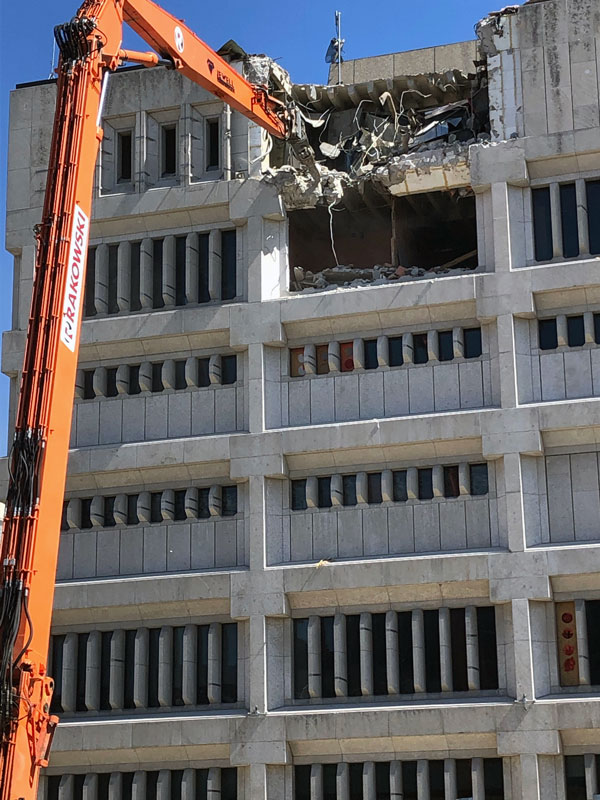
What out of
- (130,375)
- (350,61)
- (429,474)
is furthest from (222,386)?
(350,61)

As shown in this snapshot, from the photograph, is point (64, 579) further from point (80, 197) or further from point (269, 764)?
point (80, 197)

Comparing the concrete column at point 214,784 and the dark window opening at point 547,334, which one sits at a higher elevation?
the dark window opening at point 547,334

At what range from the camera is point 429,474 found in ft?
117

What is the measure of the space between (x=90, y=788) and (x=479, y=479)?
40.4 feet

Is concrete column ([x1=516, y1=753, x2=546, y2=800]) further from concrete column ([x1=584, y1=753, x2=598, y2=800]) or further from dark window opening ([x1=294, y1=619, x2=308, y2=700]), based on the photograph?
dark window opening ([x1=294, y1=619, x2=308, y2=700])

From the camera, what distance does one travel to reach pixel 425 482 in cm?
3550

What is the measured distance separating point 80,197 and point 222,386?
10.4 meters

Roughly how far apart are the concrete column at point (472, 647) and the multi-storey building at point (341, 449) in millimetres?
67

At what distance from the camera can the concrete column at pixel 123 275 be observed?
38906 mm

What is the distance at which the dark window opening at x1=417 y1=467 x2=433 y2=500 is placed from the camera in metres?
35.3

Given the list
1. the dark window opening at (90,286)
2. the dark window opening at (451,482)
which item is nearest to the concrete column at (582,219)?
the dark window opening at (451,482)

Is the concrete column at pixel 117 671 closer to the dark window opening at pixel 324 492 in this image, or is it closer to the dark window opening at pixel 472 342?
the dark window opening at pixel 324 492

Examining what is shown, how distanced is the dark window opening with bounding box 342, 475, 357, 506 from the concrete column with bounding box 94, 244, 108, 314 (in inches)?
331

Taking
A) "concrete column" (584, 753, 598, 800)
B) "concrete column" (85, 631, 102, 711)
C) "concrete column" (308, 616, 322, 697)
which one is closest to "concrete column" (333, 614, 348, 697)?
"concrete column" (308, 616, 322, 697)
